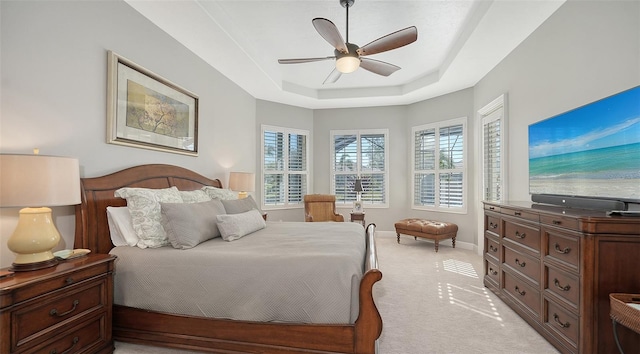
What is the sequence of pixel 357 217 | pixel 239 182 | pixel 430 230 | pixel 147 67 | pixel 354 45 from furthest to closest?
pixel 357 217, pixel 430 230, pixel 239 182, pixel 147 67, pixel 354 45

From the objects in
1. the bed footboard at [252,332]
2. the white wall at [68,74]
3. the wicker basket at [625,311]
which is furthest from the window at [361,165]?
the wicker basket at [625,311]

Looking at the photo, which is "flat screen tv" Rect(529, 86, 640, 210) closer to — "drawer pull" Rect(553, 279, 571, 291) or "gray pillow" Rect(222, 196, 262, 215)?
"drawer pull" Rect(553, 279, 571, 291)

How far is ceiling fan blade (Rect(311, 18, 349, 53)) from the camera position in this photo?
236 centimetres

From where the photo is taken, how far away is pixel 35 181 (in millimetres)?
1625

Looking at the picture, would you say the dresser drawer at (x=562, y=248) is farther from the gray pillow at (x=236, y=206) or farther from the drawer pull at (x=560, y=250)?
the gray pillow at (x=236, y=206)

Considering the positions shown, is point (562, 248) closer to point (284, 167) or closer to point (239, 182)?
point (239, 182)

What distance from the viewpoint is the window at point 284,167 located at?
5938 mm

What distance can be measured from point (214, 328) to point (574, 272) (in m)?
2.47

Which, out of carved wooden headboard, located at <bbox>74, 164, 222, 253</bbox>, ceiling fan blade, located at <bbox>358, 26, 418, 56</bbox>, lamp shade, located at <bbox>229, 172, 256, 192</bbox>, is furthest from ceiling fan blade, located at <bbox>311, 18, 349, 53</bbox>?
lamp shade, located at <bbox>229, 172, 256, 192</bbox>

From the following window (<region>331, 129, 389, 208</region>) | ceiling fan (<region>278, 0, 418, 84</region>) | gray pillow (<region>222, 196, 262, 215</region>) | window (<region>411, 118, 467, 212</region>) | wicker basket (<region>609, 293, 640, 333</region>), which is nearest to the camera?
wicker basket (<region>609, 293, 640, 333</region>)

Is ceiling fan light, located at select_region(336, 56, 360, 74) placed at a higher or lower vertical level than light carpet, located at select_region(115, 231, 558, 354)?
higher

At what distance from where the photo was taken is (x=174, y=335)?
202 cm

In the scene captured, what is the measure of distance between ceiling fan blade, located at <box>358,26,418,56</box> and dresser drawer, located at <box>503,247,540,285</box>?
219cm

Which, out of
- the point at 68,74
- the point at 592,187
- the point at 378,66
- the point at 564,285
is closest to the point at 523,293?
the point at 564,285
